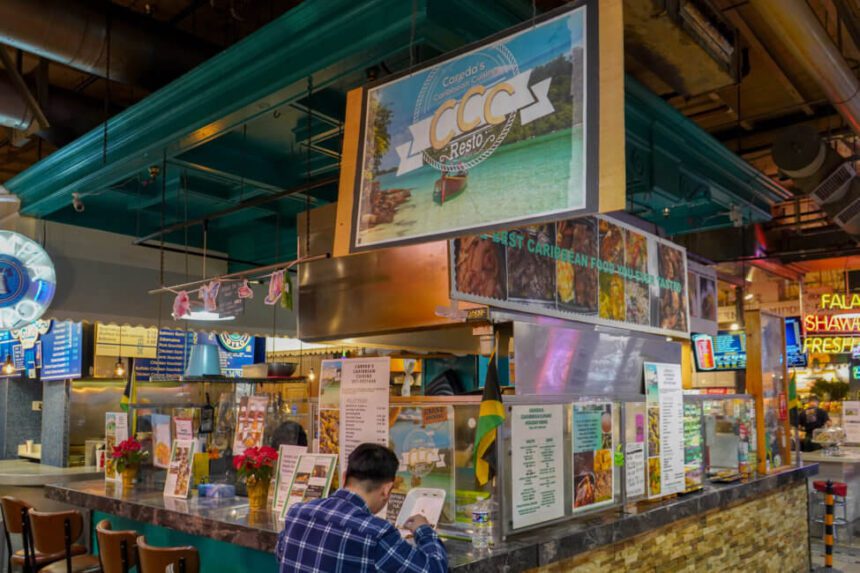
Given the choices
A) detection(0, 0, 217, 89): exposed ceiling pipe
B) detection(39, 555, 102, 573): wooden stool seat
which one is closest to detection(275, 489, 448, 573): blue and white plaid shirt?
detection(39, 555, 102, 573): wooden stool seat

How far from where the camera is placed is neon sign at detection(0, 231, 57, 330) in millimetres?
6398

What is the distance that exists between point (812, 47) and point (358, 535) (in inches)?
183

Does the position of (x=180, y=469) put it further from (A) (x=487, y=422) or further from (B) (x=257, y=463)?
(A) (x=487, y=422)

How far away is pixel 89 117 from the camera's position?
6.92m

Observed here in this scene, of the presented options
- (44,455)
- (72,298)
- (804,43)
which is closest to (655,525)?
(804,43)

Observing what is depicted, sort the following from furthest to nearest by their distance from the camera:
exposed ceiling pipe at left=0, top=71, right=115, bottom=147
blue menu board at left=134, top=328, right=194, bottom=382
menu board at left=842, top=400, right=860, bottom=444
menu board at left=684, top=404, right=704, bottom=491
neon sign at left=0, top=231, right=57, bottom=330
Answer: menu board at left=842, top=400, right=860, bottom=444 < blue menu board at left=134, top=328, right=194, bottom=382 < exposed ceiling pipe at left=0, top=71, right=115, bottom=147 < neon sign at left=0, top=231, right=57, bottom=330 < menu board at left=684, top=404, right=704, bottom=491

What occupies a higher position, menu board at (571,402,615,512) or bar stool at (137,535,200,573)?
menu board at (571,402,615,512)

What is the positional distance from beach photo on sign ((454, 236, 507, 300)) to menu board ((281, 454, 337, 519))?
1253 millimetres

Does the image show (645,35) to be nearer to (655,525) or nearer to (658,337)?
(658,337)

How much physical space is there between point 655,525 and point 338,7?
3579 millimetres

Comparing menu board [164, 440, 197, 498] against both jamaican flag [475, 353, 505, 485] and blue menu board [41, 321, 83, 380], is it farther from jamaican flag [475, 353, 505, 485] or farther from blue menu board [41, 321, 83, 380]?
blue menu board [41, 321, 83, 380]

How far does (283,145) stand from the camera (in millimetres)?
6504

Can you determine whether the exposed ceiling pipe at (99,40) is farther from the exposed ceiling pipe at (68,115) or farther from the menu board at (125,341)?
the menu board at (125,341)

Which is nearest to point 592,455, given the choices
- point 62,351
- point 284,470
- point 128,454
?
point 284,470
